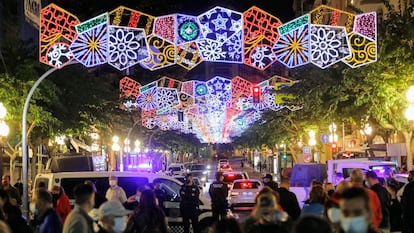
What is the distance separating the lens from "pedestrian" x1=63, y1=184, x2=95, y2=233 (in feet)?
22.3

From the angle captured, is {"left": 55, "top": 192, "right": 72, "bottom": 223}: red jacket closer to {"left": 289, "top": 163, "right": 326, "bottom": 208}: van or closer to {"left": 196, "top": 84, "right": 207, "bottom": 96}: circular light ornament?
{"left": 289, "top": 163, "right": 326, "bottom": 208}: van

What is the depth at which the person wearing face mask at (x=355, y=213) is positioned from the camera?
471 centimetres

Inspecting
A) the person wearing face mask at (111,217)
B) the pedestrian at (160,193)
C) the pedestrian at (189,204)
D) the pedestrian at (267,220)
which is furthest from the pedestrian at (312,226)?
the pedestrian at (189,204)

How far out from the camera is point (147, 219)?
8414 millimetres

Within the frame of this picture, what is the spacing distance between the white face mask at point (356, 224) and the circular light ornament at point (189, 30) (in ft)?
50.7

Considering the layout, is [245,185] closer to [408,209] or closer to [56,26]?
[56,26]

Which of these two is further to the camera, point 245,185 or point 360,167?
point 245,185

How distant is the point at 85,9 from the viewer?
49.9 metres

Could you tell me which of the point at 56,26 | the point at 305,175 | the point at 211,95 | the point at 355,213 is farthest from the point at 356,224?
the point at 211,95

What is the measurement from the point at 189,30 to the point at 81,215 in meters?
13.5

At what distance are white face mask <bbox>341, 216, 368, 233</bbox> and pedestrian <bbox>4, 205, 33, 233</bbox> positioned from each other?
17.2 feet

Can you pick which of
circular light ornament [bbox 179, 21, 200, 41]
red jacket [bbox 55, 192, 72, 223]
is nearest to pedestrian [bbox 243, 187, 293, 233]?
red jacket [bbox 55, 192, 72, 223]

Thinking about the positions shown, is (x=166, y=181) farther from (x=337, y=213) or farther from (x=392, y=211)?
(x=337, y=213)

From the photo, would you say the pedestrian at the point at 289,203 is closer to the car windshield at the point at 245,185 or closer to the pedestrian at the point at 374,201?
the pedestrian at the point at 374,201
